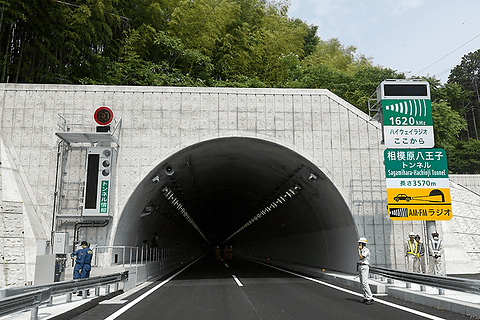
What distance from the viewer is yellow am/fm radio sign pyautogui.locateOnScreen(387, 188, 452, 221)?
1681cm

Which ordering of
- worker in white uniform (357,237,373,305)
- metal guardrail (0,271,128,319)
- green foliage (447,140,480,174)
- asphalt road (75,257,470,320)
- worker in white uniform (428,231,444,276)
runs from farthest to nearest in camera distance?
green foliage (447,140,480,174), worker in white uniform (428,231,444,276), worker in white uniform (357,237,373,305), asphalt road (75,257,470,320), metal guardrail (0,271,128,319)

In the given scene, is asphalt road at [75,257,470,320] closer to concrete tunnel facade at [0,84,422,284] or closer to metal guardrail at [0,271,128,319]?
→ metal guardrail at [0,271,128,319]

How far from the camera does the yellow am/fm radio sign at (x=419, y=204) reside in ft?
55.2

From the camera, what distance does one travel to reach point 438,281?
11328 millimetres

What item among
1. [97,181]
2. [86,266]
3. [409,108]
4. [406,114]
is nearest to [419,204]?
[406,114]

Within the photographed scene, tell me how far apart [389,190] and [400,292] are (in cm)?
540

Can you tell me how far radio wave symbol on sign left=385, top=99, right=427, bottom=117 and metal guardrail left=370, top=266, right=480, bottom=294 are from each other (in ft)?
22.5

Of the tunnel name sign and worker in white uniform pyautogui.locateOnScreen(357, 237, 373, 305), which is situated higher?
the tunnel name sign

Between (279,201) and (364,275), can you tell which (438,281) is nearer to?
(364,275)

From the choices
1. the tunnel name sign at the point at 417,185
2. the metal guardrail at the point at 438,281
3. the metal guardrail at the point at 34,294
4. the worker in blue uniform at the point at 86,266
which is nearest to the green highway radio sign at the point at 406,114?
the tunnel name sign at the point at 417,185

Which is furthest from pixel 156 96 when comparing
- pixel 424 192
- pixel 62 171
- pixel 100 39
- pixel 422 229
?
pixel 100 39

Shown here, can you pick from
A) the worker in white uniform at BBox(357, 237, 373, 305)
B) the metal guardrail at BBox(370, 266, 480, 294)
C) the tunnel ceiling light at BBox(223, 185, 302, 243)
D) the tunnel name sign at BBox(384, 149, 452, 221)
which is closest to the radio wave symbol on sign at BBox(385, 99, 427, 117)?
the tunnel name sign at BBox(384, 149, 452, 221)

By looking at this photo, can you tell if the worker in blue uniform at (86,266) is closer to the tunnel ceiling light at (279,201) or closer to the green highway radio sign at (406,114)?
the green highway radio sign at (406,114)

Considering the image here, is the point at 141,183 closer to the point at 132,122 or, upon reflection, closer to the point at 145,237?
the point at 132,122
